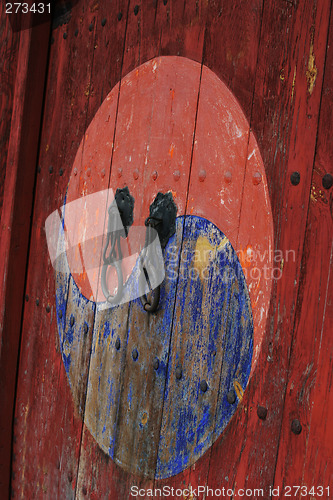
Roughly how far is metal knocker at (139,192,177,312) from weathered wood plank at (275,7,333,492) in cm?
35

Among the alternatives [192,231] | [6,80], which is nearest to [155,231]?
[192,231]

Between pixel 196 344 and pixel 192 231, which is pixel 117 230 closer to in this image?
pixel 192 231

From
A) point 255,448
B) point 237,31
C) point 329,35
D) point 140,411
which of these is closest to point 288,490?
point 255,448

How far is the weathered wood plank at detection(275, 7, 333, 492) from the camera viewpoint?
2.56 ft

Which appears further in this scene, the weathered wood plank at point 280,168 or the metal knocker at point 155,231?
the metal knocker at point 155,231

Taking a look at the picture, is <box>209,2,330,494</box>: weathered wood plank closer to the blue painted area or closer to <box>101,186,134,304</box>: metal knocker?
the blue painted area

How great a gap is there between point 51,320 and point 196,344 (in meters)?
0.64

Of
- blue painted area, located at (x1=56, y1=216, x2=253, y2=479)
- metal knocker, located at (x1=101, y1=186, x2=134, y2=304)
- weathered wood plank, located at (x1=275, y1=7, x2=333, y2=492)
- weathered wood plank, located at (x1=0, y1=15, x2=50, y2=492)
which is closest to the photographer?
weathered wood plank, located at (x1=275, y1=7, x2=333, y2=492)

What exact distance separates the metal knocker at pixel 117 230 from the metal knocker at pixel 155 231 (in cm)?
8

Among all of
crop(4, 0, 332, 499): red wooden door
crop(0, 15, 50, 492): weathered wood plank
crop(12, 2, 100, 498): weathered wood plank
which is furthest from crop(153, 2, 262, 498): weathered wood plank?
crop(0, 15, 50, 492): weathered wood plank

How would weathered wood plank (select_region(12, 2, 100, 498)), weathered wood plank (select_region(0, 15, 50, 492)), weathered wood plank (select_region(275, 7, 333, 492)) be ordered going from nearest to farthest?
weathered wood plank (select_region(275, 7, 333, 492)) → weathered wood plank (select_region(12, 2, 100, 498)) → weathered wood plank (select_region(0, 15, 50, 492))

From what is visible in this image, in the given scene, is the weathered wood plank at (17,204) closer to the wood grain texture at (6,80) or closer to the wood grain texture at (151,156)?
the wood grain texture at (6,80)

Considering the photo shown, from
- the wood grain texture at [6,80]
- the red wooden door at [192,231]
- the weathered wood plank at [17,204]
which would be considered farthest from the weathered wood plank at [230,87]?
the wood grain texture at [6,80]

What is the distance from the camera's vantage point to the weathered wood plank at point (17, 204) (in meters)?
1.62
